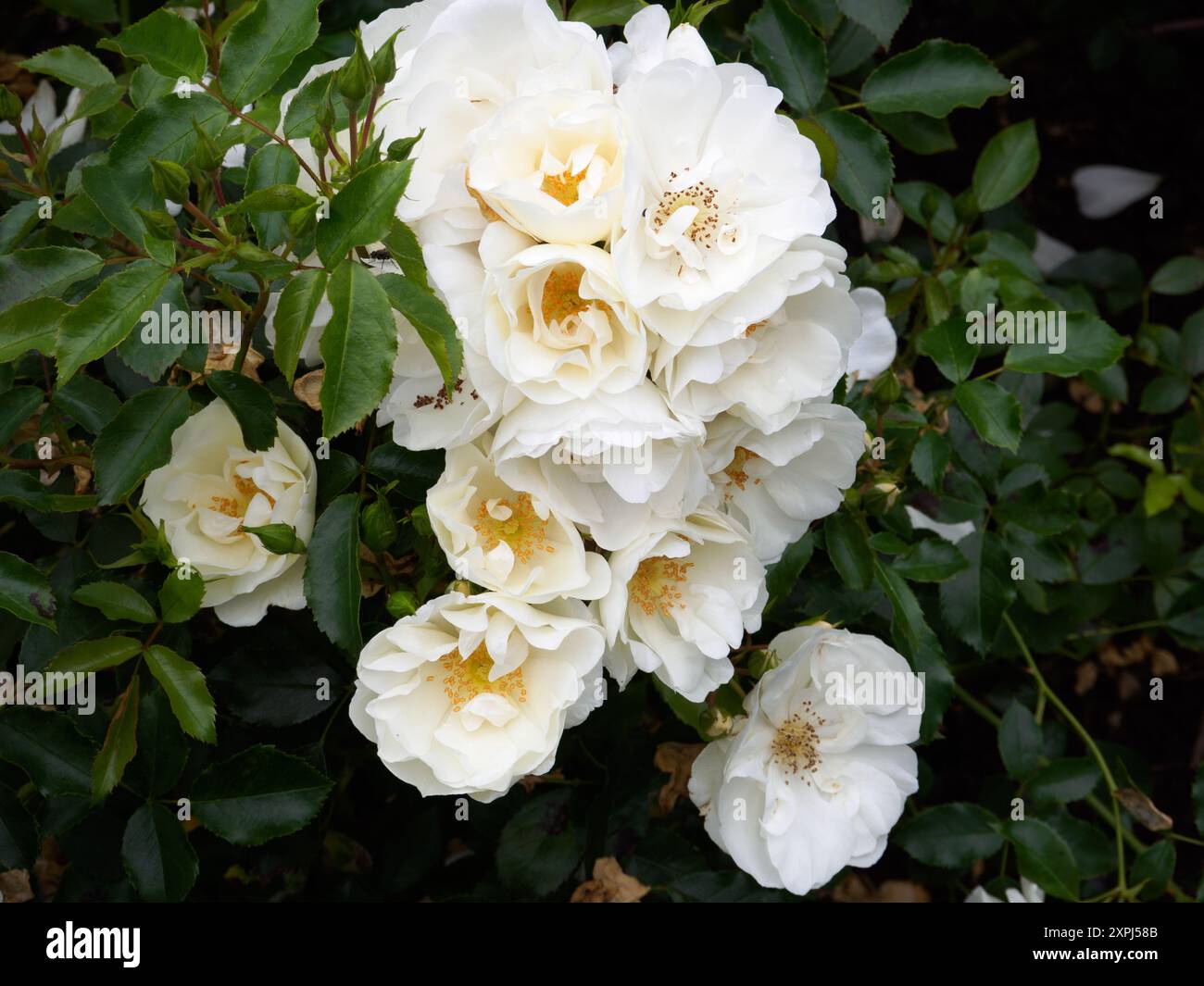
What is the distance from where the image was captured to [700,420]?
1.17 m

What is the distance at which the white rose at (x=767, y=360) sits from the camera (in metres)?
1.16

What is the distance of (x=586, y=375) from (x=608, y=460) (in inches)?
3.5

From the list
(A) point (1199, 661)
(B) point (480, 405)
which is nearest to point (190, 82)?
(B) point (480, 405)

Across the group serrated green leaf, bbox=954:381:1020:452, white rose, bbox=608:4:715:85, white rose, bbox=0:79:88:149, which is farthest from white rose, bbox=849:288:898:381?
white rose, bbox=0:79:88:149

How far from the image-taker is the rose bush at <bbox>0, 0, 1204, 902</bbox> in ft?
3.79

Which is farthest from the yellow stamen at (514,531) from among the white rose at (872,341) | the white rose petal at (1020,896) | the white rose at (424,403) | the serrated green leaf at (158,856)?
the white rose petal at (1020,896)

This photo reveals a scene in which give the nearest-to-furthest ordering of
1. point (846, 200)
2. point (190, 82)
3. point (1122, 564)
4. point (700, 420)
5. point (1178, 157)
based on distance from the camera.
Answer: point (700, 420) < point (190, 82) < point (846, 200) < point (1122, 564) < point (1178, 157)

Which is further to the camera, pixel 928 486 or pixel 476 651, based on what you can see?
pixel 928 486

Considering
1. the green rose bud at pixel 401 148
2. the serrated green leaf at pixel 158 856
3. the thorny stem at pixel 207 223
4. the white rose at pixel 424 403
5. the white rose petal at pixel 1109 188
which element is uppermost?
the white rose petal at pixel 1109 188

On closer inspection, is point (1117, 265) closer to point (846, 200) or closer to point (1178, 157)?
point (1178, 157)

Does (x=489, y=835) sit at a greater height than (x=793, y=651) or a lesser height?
lesser

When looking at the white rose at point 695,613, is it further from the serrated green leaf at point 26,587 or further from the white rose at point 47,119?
the white rose at point 47,119
